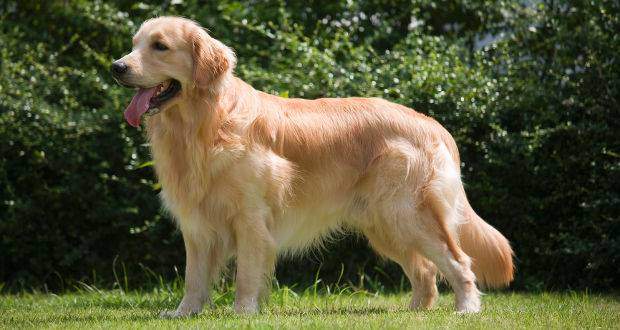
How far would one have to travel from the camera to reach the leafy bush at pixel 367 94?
776cm

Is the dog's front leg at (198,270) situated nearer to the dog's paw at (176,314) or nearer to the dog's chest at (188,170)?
the dog's paw at (176,314)

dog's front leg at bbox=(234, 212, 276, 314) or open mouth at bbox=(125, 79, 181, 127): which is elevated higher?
open mouth at bbox=(125, 79, 181, 127)

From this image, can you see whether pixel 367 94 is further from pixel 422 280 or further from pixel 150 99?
pixel 150 99

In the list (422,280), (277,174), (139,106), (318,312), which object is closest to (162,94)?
(139,106)

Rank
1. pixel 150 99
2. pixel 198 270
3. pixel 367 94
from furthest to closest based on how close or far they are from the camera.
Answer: pixel 367 94 → pixel 198 270 → pixel 150 99

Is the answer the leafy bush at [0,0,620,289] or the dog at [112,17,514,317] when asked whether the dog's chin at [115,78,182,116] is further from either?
the leafy bush at [0,0,620,289]

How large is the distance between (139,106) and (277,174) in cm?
96

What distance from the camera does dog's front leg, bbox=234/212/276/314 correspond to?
566 centimetres

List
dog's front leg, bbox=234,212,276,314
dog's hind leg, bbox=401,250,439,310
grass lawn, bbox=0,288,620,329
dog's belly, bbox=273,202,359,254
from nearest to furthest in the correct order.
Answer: grass lawn, bbox=0,288,620,329
dog's front leg, bbox=234,212,276,314
dog's belly, bbox=273,202,359,254
dog's hind leg, bbox=401,250,439,310

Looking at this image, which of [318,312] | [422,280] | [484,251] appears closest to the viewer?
[318,312]

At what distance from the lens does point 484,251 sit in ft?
20.3

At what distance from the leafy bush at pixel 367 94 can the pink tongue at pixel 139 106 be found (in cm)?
210

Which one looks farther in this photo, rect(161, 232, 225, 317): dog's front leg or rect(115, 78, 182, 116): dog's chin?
rect(161, 232, 225, 317): dog's front leg

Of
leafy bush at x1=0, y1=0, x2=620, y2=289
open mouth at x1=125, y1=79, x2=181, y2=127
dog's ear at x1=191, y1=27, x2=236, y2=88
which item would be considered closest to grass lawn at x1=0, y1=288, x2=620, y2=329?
leafy bush at x1=0, y1=0, x2=620, y2=289
